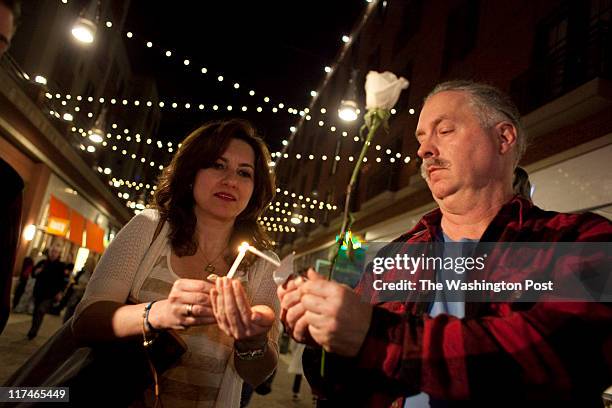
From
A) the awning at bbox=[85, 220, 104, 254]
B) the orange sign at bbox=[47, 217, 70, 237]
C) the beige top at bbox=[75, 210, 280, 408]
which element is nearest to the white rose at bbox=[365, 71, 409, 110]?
the beige top at bbox=[75, 210, 280, 408]

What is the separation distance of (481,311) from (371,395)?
438 millimetres

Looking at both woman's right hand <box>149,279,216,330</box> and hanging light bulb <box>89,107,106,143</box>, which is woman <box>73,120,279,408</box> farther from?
hanging light bulb <box>89,107,106,143</box>

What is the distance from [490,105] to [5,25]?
184 centimetres

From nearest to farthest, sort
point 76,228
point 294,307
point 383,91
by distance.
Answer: point 294,307, point 383,91, point 76,228

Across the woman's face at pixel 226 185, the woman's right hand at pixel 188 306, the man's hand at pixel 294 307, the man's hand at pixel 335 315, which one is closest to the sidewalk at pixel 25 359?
the woman's face at pixel 226 185

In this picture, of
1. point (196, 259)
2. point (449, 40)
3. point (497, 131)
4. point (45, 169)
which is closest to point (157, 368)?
point (196, 259)

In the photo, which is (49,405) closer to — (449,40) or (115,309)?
(115,309)

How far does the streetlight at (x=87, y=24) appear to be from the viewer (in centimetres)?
652

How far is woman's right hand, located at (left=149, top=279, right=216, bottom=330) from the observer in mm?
1341

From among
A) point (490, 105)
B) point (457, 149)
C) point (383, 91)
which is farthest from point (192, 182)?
point (490, 105)

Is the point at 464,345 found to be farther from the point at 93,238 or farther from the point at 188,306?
the point at 93,238

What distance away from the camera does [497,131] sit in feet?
Answer: 5.34

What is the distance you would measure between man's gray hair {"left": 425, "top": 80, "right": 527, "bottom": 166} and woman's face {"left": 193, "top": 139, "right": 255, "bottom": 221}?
3.33ft

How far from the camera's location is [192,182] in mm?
2143
